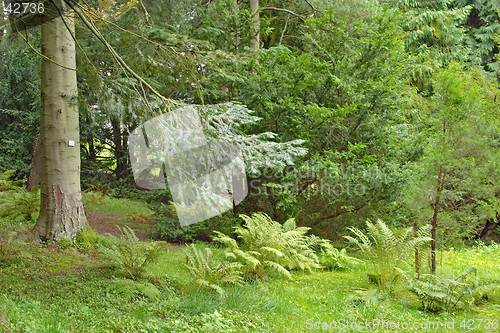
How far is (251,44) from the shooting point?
913 cm

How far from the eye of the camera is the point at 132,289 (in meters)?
3.87

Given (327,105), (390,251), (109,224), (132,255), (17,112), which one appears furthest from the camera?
(17,112)

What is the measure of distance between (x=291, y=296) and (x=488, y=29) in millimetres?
17021

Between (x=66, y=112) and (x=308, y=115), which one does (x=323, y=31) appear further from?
(x=66, y=112)

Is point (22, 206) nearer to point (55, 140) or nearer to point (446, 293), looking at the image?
point (55, 140)

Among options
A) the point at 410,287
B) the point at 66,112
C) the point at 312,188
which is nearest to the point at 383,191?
the point at 312,188

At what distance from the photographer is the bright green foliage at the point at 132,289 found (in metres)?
3.85

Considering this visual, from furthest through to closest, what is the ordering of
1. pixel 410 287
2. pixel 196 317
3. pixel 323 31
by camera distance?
pixel 323 31, pixel 410 287, pixel 196 317

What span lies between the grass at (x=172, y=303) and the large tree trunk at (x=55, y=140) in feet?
1.33

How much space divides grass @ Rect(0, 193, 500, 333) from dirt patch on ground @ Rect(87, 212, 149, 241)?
2079 millimetres

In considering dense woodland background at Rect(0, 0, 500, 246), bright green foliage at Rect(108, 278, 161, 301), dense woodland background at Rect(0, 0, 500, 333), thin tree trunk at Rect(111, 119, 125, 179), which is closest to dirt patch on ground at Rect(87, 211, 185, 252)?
dense woodland background at Rect(0, 0, 500, 333)

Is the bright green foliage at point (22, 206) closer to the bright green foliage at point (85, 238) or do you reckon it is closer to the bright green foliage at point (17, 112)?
the bright green foliage at point (85, 238)

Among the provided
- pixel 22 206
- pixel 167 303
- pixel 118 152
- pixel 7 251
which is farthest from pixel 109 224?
pixel 118 152

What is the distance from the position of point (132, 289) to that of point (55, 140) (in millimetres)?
2972
